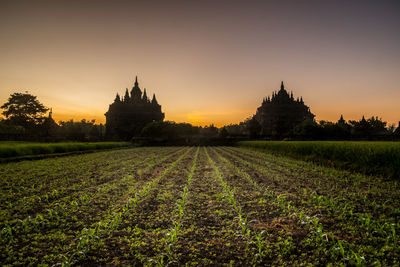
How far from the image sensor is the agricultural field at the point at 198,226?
384 centimetres

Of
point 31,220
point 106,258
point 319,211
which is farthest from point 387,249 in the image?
point 31,220

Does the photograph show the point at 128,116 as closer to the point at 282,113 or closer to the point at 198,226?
the point at 282,113

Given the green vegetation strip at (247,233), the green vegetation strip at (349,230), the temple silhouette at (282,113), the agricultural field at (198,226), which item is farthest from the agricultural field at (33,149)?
the temple silhouette at (282,113)

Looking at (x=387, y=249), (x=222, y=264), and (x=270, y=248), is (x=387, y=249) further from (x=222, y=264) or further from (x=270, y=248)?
(x=222, y=264)

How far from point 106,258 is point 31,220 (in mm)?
2830

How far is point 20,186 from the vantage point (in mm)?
8672

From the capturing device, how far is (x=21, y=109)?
66688 mm

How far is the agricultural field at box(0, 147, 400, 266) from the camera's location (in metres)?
3.84

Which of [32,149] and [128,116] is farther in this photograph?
[128,116]

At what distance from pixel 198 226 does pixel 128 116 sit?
94.1m

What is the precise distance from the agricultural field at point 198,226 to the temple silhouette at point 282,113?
87.8m

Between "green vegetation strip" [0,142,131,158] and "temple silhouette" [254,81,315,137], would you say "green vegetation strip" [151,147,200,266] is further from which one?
"temple silhouette" [254,81,315,137]

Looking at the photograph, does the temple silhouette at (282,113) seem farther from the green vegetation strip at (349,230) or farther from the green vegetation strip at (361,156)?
the green vegetation strip at (349,230)

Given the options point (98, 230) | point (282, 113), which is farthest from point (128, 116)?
point (98, 230)
